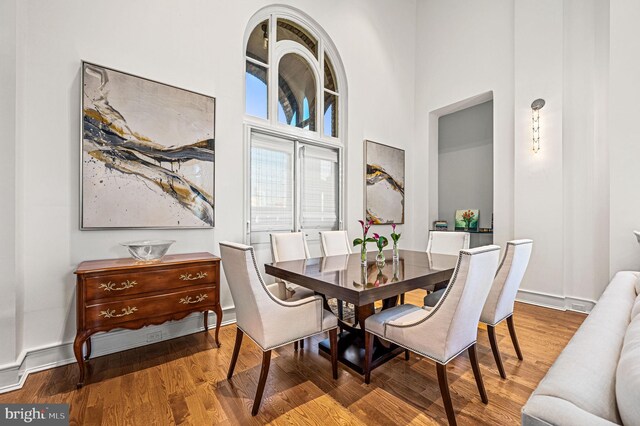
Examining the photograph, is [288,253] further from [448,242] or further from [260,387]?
[448,242]

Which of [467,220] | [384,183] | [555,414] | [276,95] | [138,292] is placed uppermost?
[276,95]

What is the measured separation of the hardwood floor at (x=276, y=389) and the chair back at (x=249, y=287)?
0.43 m

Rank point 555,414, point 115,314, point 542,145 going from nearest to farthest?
point 555,414 < point 115,314 < point 542,145

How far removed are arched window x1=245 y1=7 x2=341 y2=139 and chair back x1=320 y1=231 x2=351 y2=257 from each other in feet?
5.04

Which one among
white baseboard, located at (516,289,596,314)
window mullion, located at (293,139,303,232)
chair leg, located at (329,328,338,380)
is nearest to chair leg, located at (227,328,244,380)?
chair leg, located at (329,328,338,380)

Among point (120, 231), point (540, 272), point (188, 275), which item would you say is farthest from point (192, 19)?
point (540, 272)

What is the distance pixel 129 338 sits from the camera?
246cm

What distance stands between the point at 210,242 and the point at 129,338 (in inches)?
41.2

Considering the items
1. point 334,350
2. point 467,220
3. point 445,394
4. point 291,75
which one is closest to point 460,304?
point 445,394

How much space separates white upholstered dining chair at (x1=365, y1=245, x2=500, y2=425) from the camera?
145 cm

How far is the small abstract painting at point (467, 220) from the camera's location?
4.76m

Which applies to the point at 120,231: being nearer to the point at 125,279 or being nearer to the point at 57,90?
the point at 125,279

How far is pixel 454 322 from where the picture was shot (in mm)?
1479

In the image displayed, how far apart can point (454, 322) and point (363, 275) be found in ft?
2.13
